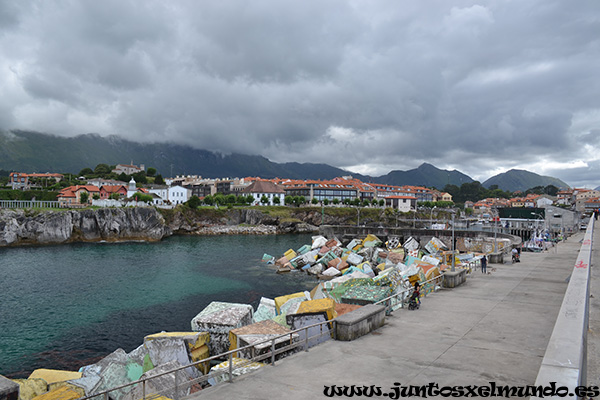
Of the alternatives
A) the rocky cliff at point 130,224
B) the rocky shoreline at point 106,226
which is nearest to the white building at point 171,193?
the rocky cliff at point 130,224

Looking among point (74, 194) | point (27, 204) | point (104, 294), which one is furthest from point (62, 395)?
point (74, 194)

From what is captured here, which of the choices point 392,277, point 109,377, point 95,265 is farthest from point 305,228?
point 109,377

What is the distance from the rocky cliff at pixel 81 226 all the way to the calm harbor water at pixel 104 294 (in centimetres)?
1567

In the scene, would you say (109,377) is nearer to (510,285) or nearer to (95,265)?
(510,285)

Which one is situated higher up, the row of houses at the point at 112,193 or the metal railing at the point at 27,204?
the row of houses at the point at 112,193

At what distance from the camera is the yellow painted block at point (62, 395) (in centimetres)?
980

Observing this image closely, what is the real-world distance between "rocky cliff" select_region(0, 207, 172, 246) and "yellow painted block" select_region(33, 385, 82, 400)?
73.2 metres

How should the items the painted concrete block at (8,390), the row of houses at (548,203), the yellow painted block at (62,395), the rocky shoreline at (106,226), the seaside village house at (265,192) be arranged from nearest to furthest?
the painted concrete block at (8,390) → the yellow painted block at (62,395) → the rocky shoreline at (106,226) → the seaside village house at (265,192) → the row of houses at (548,203)

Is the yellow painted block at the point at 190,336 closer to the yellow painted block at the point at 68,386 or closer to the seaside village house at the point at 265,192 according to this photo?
the yellow painted block at the point at 68,386

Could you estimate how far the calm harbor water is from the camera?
19562 mm

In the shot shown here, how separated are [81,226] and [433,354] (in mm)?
82917

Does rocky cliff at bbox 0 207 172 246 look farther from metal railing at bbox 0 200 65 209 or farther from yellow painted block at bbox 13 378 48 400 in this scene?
yellow painted block at bbox 13 378 48 400

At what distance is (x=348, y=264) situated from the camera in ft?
139

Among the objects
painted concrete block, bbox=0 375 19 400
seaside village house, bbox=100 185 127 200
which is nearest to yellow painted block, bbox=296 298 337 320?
painted concrete block, bbox=0 375 19 400
